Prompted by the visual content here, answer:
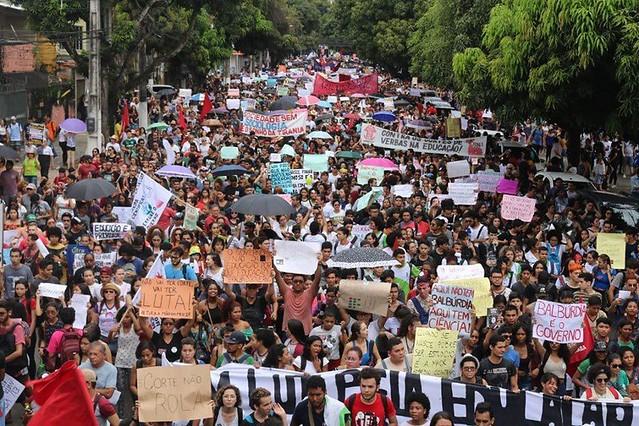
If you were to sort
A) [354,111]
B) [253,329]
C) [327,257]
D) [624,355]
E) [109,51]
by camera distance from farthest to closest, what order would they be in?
[354,111], [109,51], [327,257], [253,329], [624,355]

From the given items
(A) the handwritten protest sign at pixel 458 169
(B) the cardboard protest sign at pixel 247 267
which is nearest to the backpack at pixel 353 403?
(B) the cardboard protest sign at pixel 247 267

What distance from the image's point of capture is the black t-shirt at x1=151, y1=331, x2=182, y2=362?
991 centimetres

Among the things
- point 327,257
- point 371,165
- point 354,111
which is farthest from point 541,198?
point 354,111

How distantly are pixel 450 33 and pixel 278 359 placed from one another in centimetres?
2508

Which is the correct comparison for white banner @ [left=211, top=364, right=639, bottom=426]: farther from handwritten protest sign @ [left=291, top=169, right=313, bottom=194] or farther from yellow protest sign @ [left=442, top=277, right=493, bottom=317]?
handwritten protest sign @ [left=291, top=169, right=313, bottom=194]

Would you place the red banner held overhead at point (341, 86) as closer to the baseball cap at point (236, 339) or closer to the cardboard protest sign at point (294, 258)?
the cardboard protest sign at point (294, 258)

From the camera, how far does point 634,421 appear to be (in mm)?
8844

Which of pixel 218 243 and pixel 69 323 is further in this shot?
pixel 218 243

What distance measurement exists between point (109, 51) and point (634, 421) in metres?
23.8

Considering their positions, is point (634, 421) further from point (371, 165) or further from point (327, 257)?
point (371, 165)

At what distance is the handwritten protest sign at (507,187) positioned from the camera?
20062mm

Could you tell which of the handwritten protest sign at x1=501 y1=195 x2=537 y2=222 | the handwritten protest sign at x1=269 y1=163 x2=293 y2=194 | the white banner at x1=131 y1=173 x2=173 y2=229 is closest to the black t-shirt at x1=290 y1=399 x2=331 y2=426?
the white banner at x1=131 y1=173 x2=173 y2=229

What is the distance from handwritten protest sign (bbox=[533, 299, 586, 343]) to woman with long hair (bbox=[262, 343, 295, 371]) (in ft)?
7.46

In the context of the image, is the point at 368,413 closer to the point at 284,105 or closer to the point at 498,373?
the point at 498,373
